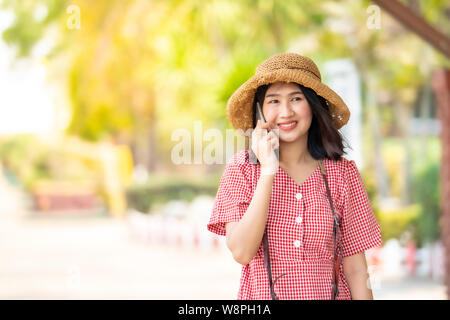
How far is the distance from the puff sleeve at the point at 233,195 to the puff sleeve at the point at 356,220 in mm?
269

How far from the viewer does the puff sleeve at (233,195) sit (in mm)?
1580

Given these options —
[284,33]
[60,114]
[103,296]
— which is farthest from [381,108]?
[103,296]

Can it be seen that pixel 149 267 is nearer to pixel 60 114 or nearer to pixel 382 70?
pixel 382 70

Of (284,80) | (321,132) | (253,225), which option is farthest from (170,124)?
(253,225)

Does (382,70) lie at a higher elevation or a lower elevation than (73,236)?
higher

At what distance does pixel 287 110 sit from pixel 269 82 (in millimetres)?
87

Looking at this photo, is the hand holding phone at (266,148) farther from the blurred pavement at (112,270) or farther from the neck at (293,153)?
the blurred pavement at (112,270)

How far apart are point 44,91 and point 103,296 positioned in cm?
1131

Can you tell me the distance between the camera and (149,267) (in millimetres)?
9102

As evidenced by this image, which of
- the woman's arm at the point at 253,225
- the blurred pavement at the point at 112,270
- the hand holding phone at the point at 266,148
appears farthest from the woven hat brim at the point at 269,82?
the blurred pavement at the point at 112,270

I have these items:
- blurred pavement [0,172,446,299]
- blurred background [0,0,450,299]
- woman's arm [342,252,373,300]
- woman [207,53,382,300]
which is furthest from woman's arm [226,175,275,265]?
blurred pavement [0,172,446,299]

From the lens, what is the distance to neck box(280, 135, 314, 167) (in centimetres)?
169

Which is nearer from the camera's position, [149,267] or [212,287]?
[212,287]

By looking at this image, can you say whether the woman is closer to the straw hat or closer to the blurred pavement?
the straw hat
